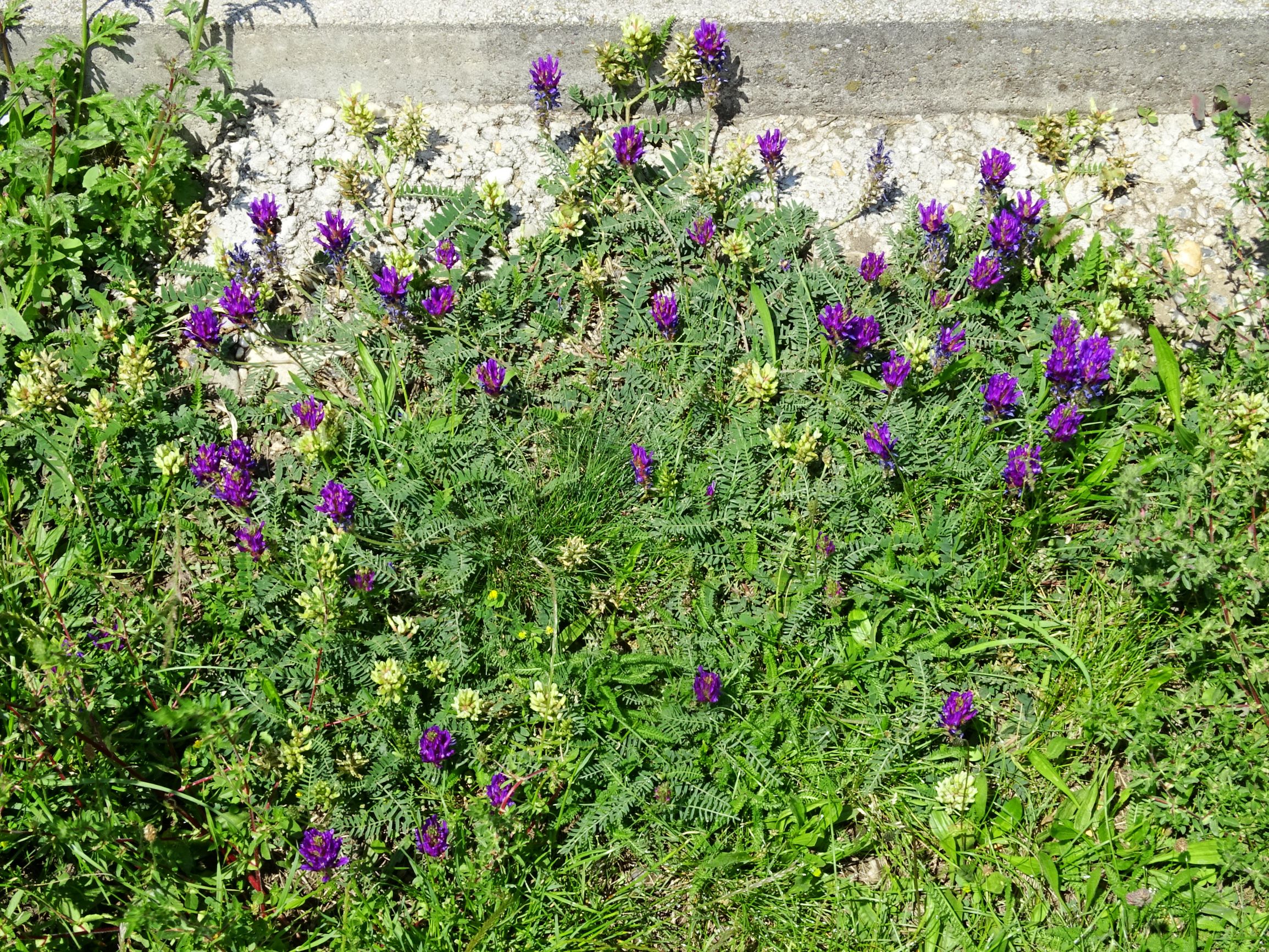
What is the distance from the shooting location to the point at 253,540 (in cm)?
301

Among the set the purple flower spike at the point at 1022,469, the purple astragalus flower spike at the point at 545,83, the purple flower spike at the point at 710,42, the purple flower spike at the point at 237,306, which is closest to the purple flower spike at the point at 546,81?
the purple astragalus flower spike at the point at 545,83

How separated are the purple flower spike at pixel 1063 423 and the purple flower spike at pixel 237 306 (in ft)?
8.78

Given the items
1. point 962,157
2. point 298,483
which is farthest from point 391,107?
point 962,157

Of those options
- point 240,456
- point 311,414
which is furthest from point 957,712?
point 240,456

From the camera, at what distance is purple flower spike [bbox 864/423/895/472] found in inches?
121

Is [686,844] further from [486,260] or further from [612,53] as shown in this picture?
[612,53]

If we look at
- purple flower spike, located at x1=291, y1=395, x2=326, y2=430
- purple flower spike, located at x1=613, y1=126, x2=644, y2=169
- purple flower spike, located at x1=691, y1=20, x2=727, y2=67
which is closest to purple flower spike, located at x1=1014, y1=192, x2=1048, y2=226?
purple flower spike, located at x1=691, y1=20, x2=727, y2=67

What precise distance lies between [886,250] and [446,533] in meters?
1.86

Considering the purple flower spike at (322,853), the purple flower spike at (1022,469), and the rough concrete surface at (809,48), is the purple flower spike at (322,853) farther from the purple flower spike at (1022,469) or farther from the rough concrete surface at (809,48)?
the rough concrete surface at (809,48)

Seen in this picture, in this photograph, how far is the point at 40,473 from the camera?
3.30 meters

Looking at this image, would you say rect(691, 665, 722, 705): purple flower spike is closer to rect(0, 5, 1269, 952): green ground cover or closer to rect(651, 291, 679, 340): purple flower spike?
rect(0, 5, 1269, 952): green ground cover

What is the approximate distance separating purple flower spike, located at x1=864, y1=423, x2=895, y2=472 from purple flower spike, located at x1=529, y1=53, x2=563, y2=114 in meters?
1.69

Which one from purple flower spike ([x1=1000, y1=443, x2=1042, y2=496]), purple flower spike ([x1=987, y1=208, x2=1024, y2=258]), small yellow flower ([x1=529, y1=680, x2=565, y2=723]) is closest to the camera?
small yellow flower ([x1=529, y1=680, x2=565, y2=723])

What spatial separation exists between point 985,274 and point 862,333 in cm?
47
